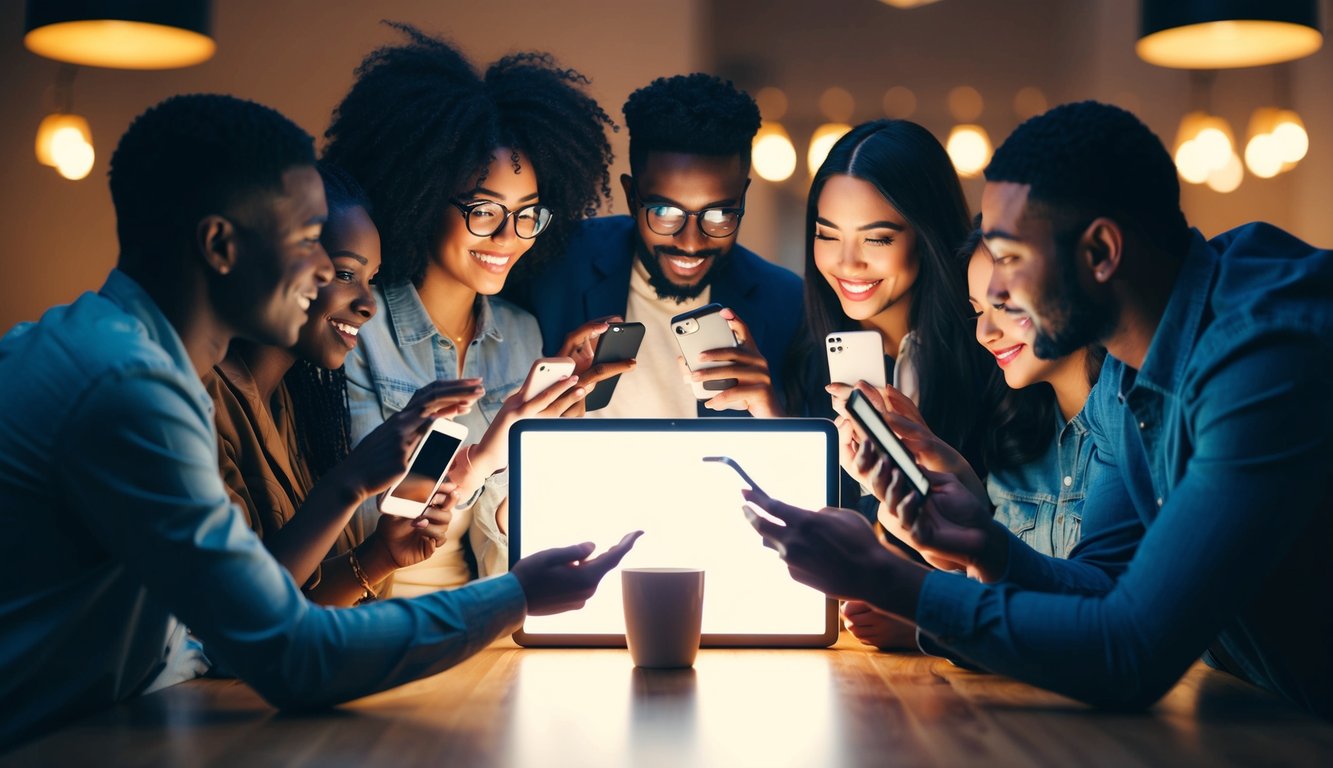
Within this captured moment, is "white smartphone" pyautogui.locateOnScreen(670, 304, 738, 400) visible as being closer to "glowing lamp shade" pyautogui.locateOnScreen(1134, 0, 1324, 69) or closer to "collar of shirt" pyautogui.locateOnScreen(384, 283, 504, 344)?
"collar of shirt" pyautogui.locateOnScreen(384, 283, 504, 344)

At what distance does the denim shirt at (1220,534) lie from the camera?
46.5 inches

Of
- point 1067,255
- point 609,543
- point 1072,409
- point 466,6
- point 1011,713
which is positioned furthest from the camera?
point 466,6

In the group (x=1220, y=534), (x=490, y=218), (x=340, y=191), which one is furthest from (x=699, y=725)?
(x=490, y=218)

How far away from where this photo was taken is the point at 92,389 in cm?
110

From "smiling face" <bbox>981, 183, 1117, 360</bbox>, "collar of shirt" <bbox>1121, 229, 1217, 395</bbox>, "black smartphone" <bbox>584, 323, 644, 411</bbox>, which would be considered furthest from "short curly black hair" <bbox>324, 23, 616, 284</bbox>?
"collar of shirt" <bbox>1121, 229, 1217, 395</bbox>

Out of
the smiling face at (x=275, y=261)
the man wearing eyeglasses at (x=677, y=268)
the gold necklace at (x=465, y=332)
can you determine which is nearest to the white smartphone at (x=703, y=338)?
the man wearing eyeglasses at (x=677, y=268)

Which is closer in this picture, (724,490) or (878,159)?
(724,490)

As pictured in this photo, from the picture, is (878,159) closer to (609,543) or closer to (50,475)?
(609,543)

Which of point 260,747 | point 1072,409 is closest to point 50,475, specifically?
point 260,747

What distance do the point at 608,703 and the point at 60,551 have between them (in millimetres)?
→ 570

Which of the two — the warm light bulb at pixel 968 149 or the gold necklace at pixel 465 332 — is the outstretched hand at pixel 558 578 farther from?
the warm light bulb at pixel 968 149

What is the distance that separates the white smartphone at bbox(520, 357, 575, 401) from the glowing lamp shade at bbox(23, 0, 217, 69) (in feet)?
4.75

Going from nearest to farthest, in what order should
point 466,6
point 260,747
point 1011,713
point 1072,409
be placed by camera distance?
point 260,747 → point 1011,713 → point 1072,409 → point 466,6

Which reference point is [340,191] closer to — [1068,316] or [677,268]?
[677,268]
